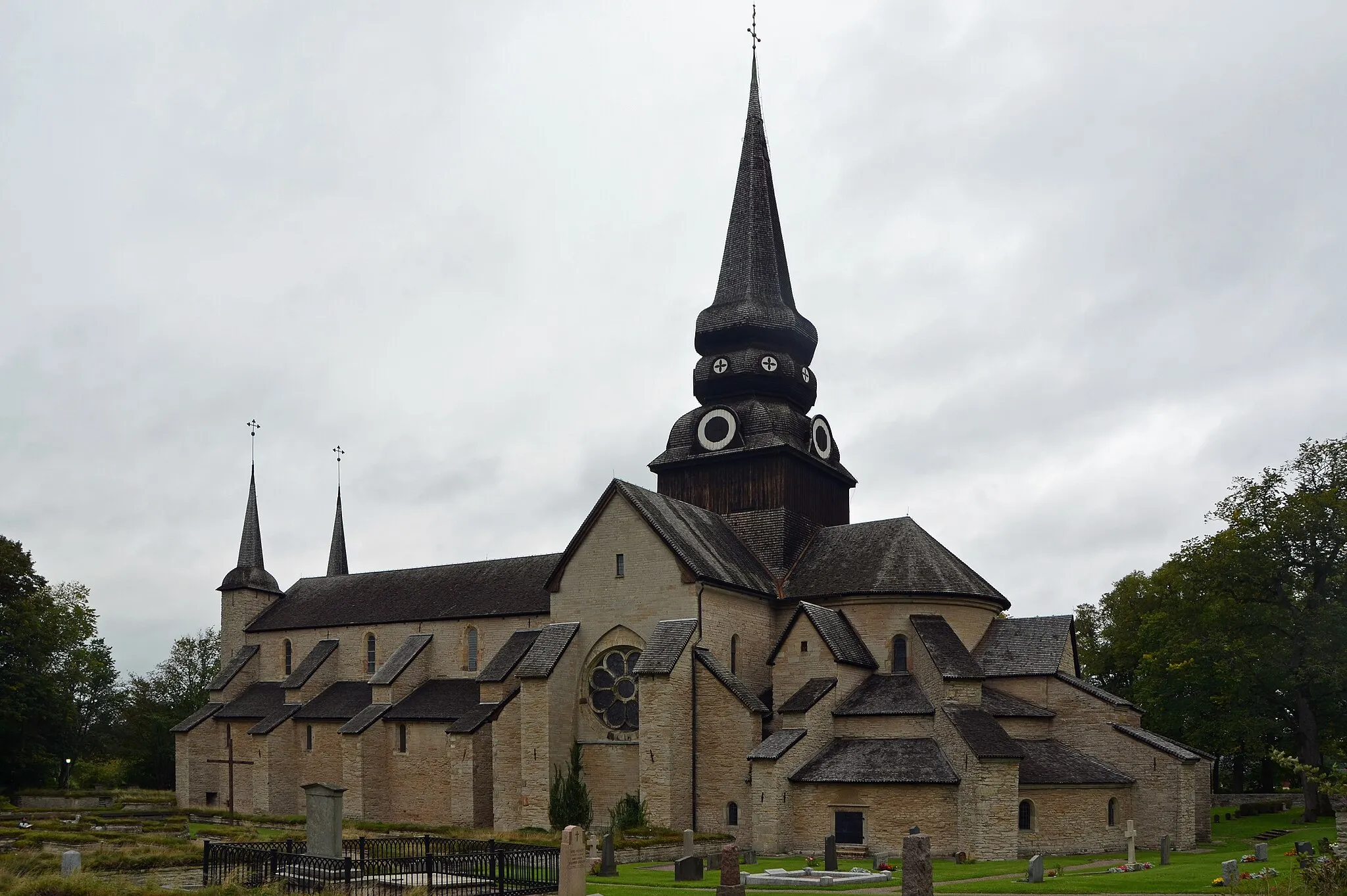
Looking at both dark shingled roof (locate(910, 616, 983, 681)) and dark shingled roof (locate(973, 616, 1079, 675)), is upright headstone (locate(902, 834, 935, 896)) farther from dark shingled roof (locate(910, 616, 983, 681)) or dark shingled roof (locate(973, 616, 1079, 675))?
dark shingled roof (locate(973, 616, 1079, 675))

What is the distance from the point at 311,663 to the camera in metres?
54.1

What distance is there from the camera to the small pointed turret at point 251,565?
5972 centimetres

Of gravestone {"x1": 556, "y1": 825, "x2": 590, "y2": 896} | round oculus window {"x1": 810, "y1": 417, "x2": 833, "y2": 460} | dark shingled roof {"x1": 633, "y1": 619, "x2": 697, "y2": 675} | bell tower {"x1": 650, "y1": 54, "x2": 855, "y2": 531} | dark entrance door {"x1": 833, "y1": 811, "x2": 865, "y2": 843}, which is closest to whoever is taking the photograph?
gravestone {"x1": 556, "y1": 825, "x2": 590, "y2": 896}

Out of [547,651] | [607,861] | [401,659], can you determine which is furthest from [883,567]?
[401,659]

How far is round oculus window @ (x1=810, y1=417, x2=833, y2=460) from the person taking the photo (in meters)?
47.8

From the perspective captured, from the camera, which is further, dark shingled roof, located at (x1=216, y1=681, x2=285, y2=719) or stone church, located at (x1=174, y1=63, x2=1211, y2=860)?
dark shingled roof, located at (x1=216, y1=681, x2=285, y2=719)

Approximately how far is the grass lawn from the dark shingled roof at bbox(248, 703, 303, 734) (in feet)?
82.8

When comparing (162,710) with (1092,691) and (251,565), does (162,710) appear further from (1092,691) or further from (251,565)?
(1092,691)

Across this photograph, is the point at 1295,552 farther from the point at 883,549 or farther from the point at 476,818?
the point at 476,818

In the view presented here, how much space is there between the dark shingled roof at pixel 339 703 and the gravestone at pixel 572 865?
99.5 feet

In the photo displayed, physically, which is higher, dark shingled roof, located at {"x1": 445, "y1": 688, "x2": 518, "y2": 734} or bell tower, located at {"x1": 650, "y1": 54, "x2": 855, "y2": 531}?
bell tower, located at {"x1": 650, "y1": 54, "x2": 855, "y2": 531}

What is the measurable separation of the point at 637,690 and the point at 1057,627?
15.1 m

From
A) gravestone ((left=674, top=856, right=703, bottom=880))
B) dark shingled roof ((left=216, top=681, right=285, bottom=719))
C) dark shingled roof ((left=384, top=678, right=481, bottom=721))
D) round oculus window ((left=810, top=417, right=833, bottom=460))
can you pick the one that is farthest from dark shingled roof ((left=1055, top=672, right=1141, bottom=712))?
dark shingled roof ((left=216, top=681, right=285, bottom=719))

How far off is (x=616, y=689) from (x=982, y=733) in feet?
41.6
